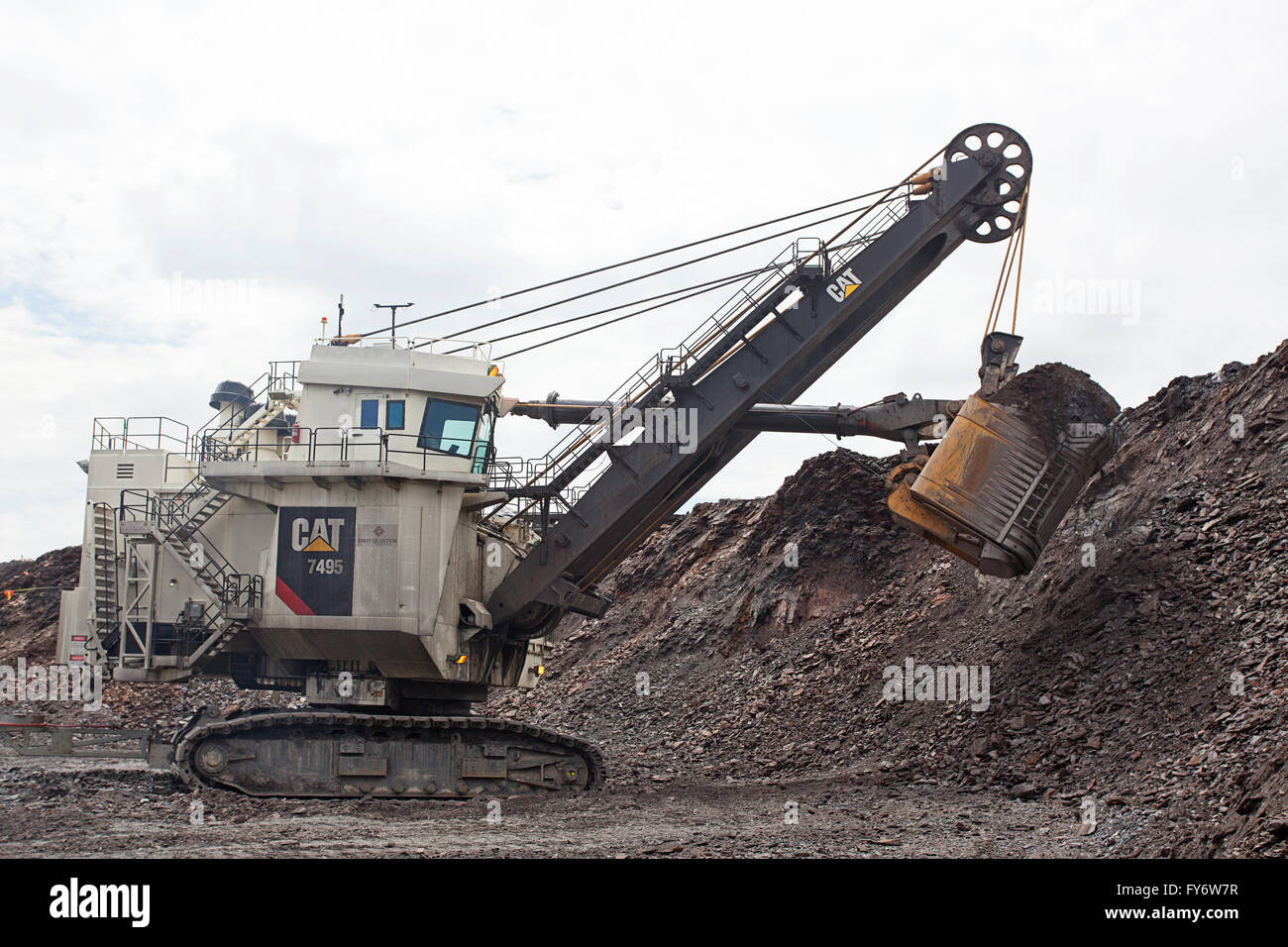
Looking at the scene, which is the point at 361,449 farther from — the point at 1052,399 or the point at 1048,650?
the point at 1048,650

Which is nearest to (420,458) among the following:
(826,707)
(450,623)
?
(450,623)

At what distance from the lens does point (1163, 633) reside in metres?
13.3

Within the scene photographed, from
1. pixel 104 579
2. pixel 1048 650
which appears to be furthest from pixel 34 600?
pixel 1048 650

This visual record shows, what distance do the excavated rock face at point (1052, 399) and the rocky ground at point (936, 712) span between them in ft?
7.18

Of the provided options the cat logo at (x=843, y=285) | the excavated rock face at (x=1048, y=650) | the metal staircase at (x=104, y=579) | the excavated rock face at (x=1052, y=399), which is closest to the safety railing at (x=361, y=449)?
the metal staircase at (x=104, y=579)

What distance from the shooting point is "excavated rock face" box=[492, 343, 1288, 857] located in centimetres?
1098

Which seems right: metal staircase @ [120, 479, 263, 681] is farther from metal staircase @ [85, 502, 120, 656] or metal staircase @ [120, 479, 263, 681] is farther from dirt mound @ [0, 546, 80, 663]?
dirt mound @ [0, 546, 80, 663]

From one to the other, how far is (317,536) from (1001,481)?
26.4ft

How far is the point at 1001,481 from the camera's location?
1328 cm

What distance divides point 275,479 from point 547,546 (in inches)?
135

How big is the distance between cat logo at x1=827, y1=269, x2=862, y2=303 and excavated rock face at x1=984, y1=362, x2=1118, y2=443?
7.35 feet

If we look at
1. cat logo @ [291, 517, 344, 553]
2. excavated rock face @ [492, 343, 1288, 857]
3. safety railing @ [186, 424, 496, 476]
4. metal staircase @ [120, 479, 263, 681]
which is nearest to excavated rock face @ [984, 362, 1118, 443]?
excavated rock face @ [492, 343, 1288, 857]

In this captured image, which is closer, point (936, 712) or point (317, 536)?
point (317, 536)

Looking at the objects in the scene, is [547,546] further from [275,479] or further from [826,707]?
[826,707]
